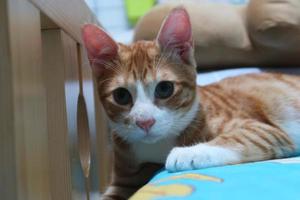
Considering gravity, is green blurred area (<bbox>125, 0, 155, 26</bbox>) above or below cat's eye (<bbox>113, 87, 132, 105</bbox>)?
above

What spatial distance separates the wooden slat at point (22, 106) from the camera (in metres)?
0.52

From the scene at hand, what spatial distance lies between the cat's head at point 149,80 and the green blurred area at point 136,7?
951mm

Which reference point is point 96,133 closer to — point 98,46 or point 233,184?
point 98,46

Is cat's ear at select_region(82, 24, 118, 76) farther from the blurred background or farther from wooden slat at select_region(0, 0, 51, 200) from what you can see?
the blurred background

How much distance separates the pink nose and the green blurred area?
44.8 inches

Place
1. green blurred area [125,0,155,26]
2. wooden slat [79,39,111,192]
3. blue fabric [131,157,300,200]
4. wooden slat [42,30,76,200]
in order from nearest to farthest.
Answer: blue fabric [131,157,300,200], wooden slat [42,30,76,200], wooden slat [79,39,111,192], green blurred area [125,0,155,26]

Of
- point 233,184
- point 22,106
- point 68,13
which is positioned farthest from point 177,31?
point 22,106

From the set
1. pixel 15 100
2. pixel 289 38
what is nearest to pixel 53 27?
pixel 15 100

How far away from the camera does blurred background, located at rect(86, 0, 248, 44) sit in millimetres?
2068

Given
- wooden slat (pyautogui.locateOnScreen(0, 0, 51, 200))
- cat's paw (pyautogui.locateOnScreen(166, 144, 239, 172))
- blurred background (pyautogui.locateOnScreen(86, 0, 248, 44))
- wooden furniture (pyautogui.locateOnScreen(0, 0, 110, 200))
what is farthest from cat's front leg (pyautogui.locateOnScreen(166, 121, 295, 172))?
blurred background (pyautogui.locateOnScreen(86, 0, 248, 44))

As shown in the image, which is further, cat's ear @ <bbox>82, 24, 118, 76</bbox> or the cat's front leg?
cat's ear @ <bbox>82, 24, 118, 76</bbox>

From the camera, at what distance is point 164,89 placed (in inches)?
41.8

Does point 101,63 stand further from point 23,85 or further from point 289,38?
point 289,38

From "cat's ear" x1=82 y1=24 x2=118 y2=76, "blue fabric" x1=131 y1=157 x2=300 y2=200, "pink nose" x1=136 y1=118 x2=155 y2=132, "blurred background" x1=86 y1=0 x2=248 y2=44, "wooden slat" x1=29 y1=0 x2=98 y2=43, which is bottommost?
"blue fabric" x1=131 y1=157 x2=300 y2=200
